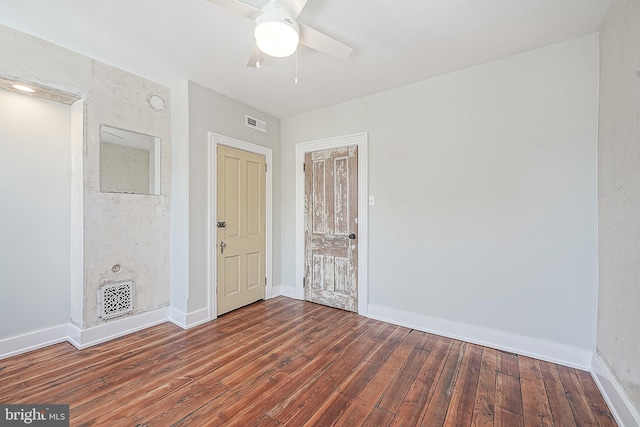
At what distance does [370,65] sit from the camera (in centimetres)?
263

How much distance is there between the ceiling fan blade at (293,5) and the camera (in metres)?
1.58

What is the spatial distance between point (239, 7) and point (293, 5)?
1.05 feet

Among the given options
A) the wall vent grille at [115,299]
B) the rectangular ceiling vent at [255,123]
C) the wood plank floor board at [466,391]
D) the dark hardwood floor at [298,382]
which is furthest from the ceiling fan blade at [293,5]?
the wall vent grille at [115,299]

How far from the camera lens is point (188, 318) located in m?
2.96

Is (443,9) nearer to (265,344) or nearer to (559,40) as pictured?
(559,40)

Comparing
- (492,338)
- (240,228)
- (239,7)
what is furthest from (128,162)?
(492,338)

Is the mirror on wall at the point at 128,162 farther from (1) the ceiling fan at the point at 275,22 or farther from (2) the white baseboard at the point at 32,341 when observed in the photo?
(1) the ceiling fan at the point at 275,22

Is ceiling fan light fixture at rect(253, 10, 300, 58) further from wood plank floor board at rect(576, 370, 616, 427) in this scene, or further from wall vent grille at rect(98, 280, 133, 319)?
wood plank floor board at rect(576, 370, 616, 427)

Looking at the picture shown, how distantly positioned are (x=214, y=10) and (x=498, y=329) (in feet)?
11.7

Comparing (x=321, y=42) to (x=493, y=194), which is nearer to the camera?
(x=321, y=42)

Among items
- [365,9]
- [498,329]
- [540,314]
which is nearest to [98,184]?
[365,9]

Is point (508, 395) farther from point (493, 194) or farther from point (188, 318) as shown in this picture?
point (188, 318)

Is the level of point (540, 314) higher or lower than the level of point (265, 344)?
higher

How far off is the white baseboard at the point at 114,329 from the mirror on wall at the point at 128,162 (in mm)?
1330
